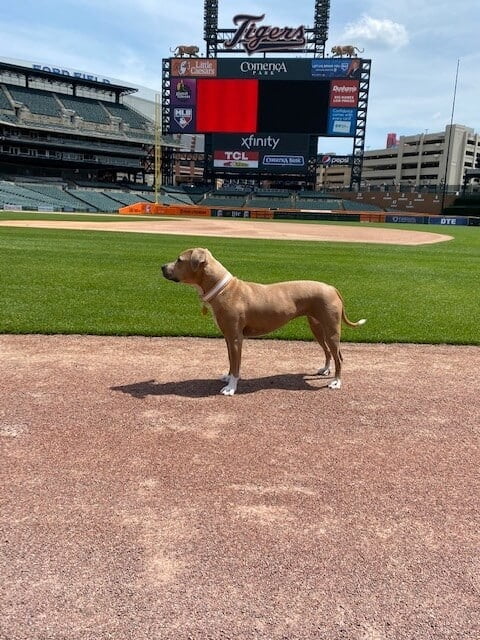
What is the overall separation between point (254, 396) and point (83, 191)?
67.1 meters

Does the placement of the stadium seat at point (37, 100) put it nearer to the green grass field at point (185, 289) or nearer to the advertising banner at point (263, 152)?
the advertising banner at point (263, 152)

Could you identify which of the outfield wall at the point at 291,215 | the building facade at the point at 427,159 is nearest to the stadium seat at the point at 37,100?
the outfield wall at the point at 291,215

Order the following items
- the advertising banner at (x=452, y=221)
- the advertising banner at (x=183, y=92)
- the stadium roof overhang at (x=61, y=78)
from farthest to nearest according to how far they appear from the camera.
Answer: the stadium roof overhang at (x=61, y=78), the advertising banner at (x=183, y=92), the advertising banner at (x=452, y=221)

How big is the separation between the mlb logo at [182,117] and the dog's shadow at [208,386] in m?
71.5

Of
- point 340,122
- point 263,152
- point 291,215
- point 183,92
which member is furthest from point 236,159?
point 291,215

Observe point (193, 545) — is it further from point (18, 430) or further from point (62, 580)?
point (18, 430)

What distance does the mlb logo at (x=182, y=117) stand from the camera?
71.2m

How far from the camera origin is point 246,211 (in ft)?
208

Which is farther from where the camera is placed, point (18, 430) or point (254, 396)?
point (254, 396)

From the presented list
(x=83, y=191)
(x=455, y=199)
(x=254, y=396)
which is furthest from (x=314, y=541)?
(x=455, y=199)

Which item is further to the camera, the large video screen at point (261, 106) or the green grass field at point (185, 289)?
the large video screen at point (261, 106)

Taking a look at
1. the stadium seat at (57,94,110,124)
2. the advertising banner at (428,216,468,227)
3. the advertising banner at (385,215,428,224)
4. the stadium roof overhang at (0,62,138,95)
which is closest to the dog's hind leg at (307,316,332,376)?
the advertising banner at (385,215,428,224)

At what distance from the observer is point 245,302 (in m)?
5.67

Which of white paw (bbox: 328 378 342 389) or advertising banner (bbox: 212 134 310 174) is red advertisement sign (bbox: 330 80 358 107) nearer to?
advertising banner (bbox: 212 134 310 174)
